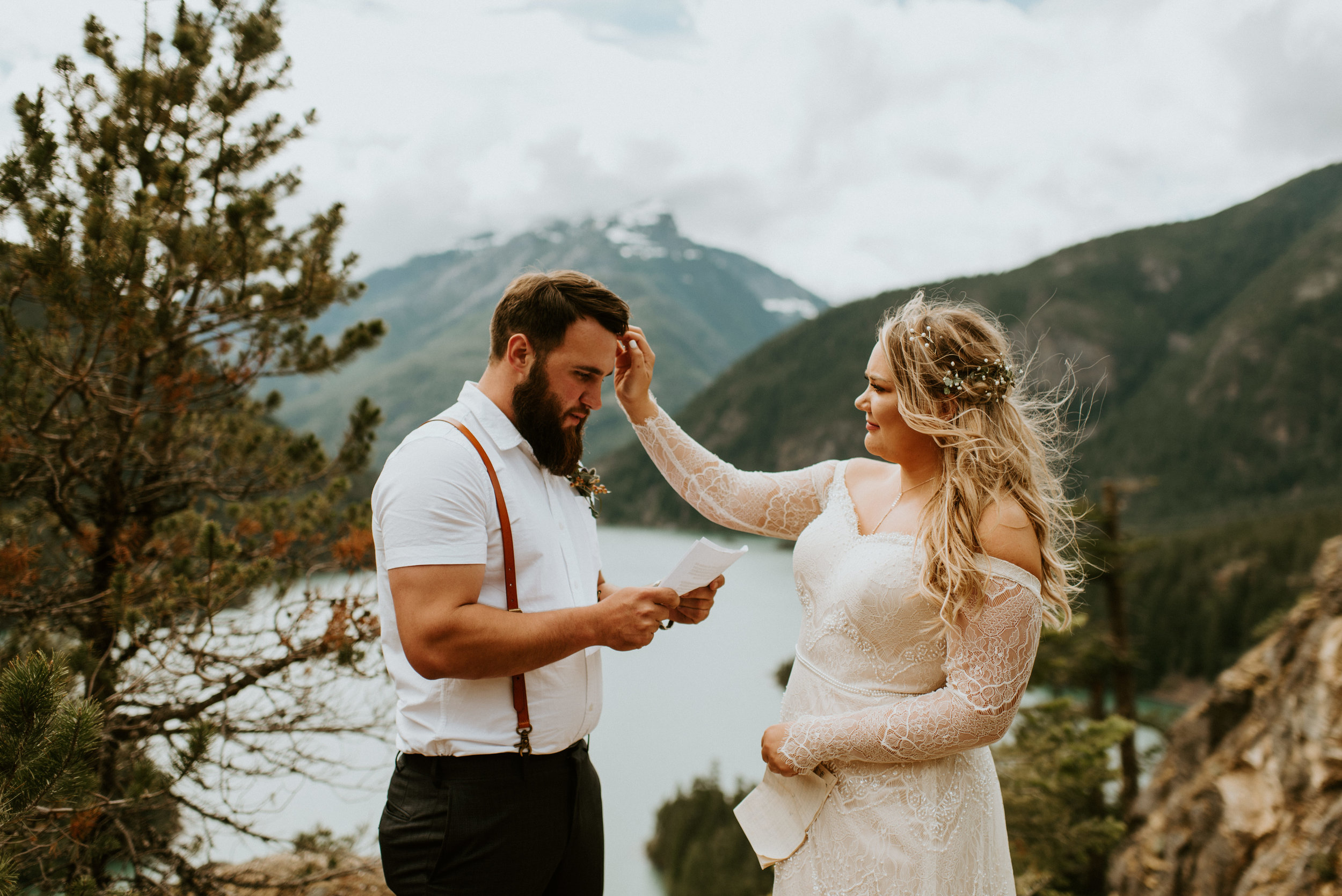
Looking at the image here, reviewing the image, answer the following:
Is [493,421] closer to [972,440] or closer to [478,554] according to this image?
[478,554]

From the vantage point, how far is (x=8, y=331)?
12.8 ft

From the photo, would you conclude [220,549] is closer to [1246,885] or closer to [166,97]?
[166,97]

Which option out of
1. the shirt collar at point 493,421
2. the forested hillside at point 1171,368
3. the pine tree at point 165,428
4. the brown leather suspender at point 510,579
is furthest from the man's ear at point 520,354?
the forested hillside at point 1171,368

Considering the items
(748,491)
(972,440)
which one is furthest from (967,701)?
(748,491)

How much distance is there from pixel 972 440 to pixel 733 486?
2.85ft

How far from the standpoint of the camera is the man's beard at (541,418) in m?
2.29

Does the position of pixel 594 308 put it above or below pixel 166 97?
below

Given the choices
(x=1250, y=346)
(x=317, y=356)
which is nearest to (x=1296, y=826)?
(x=317, y=356)

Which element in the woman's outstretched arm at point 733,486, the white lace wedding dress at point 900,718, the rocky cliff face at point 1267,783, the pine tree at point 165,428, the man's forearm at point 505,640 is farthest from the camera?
the rocky cliff face at point 1267,783

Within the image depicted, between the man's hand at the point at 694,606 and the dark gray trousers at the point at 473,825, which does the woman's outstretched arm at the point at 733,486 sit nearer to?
the man's hand at the point at 694,606

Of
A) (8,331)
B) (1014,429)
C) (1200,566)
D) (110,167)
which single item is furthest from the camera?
(1200,566)

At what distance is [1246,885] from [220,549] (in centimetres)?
720

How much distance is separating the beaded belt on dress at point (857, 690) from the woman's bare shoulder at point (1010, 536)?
0.49 meters

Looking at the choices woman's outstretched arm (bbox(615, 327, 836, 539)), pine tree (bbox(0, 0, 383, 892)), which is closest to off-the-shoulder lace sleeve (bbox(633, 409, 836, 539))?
woman's outstretched arm (bbox(615, 327, 836, 539))
